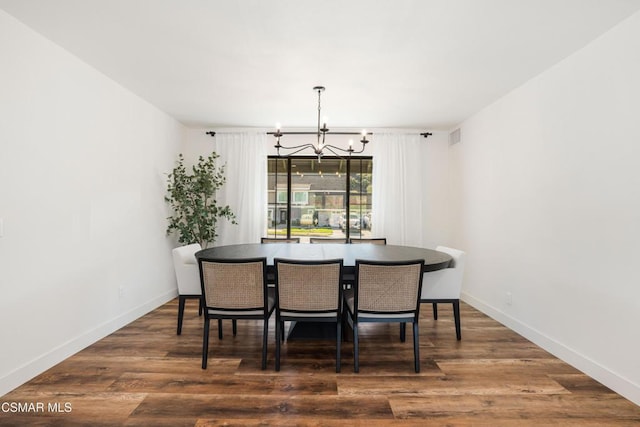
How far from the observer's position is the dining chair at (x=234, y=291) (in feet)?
7.87

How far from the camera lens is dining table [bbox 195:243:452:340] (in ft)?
8.95

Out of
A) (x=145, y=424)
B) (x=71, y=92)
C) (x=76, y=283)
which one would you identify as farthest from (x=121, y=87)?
(x=145, y=424)

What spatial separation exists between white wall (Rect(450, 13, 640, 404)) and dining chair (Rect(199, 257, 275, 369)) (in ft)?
7.93

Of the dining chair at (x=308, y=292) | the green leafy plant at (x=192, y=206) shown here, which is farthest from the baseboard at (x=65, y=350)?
the dining chair at (x=308, y=292)

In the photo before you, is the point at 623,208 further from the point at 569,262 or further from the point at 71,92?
the point at 71,92

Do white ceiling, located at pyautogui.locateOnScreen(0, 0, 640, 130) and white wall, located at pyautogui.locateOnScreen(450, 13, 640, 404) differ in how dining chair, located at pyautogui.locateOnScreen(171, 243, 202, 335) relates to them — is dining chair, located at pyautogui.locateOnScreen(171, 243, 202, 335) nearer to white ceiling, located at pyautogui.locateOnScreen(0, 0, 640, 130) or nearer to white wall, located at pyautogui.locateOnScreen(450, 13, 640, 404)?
white ceiling, located at pyautogui.locateOnScreen(0, 0, 640, 130)

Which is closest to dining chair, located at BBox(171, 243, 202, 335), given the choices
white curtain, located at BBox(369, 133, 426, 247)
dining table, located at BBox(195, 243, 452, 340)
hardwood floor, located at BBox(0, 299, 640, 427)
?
dining table, located at BBox(195, 243, 452, 340)

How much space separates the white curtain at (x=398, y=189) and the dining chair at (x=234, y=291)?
2.74 meters

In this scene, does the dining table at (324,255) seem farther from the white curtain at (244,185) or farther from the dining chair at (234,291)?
the white curtain at (244,185)

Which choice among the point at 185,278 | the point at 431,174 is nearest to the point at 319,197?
the point at 431,174

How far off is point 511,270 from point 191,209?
397 centimetres

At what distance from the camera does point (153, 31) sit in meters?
2.34

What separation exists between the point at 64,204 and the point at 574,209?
408cm

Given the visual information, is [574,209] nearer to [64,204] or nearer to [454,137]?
[454,137]
